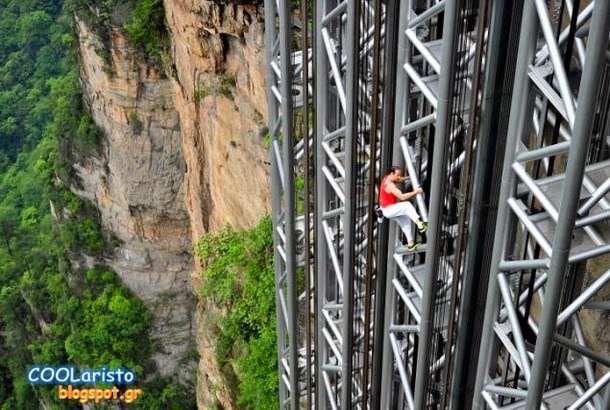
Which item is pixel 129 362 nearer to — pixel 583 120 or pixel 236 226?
pixel 236 226

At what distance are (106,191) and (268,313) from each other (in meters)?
16.4

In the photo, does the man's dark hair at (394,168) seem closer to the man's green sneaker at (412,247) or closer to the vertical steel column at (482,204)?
the man's green sneaker at (412,247)

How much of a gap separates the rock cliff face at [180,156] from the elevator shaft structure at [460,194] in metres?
6.61

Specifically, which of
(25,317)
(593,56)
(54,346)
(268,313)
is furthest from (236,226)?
(25,317)

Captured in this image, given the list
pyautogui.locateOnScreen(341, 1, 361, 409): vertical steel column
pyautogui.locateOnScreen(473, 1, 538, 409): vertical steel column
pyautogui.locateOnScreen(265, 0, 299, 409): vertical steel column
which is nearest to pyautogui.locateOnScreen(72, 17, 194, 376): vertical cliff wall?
pyautogui.locateOnScreen(265, 0, 299, 409): vertical steel column

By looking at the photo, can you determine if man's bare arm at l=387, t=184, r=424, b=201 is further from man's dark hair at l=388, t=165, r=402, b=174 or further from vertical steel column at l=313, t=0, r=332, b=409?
vertical steel column at l=313, t=0, r=332, b=409

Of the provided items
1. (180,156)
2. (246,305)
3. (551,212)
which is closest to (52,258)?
(180,156)

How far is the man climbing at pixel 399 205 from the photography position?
6.16 meters

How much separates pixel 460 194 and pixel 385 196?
94 centimetres

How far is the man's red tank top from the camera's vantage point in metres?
6.29

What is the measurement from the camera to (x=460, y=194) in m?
5.54

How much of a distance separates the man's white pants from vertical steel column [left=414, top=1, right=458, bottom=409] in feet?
1.69

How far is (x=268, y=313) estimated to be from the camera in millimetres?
14211

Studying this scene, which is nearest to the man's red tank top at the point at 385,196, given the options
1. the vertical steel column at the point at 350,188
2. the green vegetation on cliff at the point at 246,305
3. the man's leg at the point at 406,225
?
the man's leg at the point at 406,225
